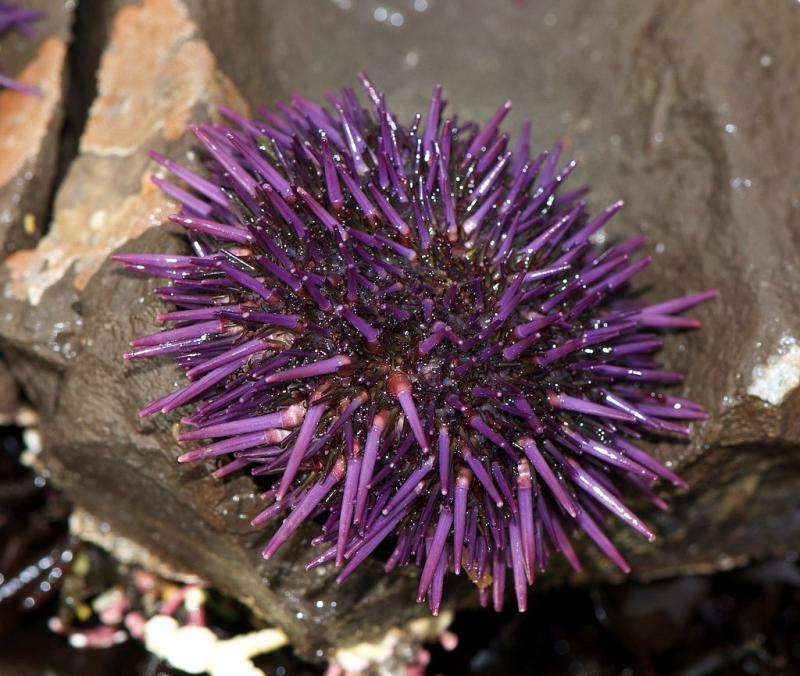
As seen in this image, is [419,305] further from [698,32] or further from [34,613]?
[34,613]

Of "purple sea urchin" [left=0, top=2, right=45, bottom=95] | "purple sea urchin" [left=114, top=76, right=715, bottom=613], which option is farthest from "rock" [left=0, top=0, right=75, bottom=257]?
"purple sea urchin" [left=114, top=76, right=715, bottom=613]

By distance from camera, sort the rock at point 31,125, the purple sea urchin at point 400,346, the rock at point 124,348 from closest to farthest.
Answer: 1. the purple sea urchin at point 400,346
2. the rock at point 124,348
3. the rock at point 31,125

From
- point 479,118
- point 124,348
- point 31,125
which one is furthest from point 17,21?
point 479,118

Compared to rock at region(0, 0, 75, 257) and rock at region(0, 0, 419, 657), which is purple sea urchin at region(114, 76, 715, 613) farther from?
rock at region(0, 0, 75, 257)

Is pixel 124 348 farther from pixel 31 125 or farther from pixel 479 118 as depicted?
pixel 479 118

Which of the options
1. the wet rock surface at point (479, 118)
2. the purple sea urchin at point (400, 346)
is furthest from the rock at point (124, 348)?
the purple sea urchin at point (400, 346)

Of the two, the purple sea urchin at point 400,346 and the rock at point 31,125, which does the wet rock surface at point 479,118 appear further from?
the purple sea urchin at point 400,346

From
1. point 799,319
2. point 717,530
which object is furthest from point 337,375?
point 717,530
